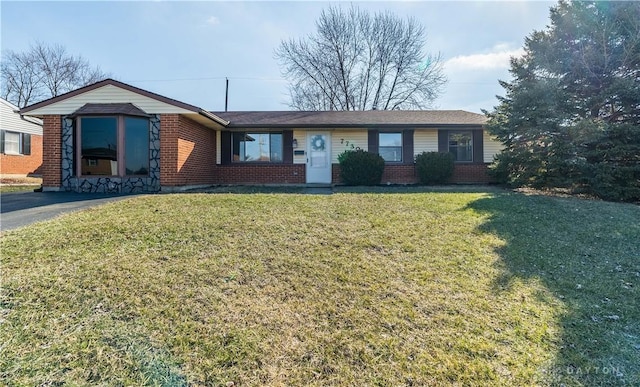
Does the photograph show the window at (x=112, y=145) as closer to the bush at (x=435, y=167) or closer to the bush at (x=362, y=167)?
the bush at (x=362, y=167)

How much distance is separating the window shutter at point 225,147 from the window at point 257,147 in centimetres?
19

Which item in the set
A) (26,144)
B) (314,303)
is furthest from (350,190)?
(26,144)

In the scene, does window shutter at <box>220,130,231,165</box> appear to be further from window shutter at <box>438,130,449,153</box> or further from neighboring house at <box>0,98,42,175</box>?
neighboring house at <box>0,98,42,175</box>

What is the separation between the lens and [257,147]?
1285 cm

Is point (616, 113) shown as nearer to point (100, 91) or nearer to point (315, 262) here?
point (315, 262)

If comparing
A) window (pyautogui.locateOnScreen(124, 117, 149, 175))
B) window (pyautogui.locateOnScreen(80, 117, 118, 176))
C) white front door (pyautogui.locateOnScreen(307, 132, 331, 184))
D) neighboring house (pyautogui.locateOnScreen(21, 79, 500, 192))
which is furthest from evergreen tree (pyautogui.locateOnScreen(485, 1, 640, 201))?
window (pyautogui.locateOnScreen(80, 117, 118, 176))

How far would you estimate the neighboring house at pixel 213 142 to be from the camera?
384 inches

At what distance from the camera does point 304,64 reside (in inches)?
1019

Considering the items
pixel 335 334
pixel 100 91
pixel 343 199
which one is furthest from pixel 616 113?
pixel 100 91

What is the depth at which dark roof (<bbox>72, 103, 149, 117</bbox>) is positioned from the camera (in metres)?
9.52

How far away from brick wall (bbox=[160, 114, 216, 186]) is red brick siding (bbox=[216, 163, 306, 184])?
88 centimetres

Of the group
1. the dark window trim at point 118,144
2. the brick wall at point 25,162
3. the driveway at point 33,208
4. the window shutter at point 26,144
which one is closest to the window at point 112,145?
the dark window trim at point 118,144

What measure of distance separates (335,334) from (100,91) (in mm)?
10786

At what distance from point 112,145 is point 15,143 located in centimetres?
1415
